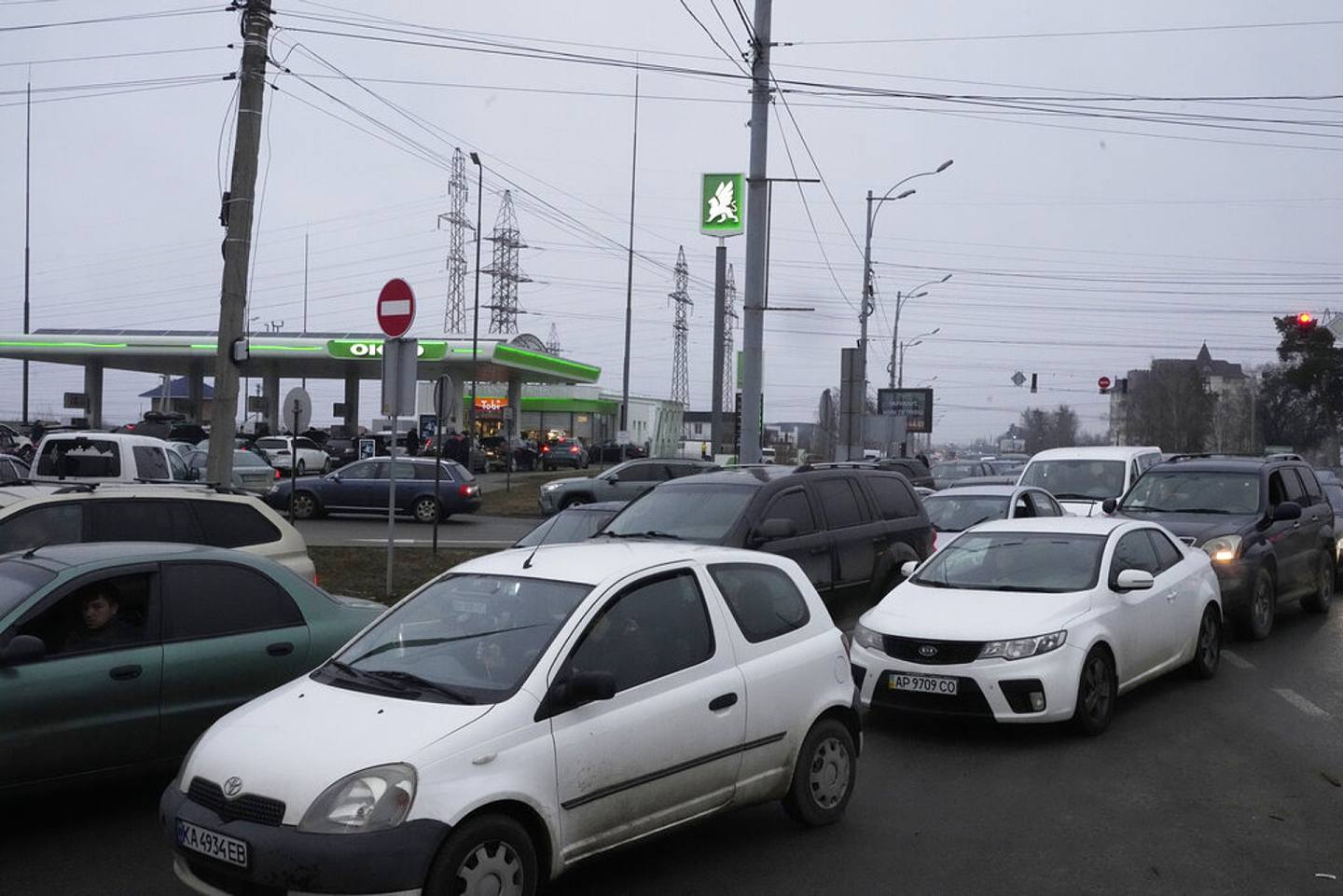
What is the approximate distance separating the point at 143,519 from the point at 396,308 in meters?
4.13

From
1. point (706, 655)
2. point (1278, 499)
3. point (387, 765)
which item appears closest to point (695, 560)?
point (706, 655)

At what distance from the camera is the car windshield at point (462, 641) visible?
5.33 m

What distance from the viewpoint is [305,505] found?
28469 mm

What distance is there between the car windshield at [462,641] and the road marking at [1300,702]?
661 cm

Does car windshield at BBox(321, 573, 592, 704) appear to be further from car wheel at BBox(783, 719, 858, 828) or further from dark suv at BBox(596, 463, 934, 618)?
dark suv at BBox(596, 463, 934, 618)

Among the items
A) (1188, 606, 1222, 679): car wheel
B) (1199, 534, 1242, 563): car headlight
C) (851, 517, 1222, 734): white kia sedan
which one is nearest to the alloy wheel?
(851, 517, 1222, 734): white kia sedan

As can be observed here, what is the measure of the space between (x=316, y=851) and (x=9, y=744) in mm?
2466

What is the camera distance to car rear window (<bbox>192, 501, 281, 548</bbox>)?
9.59 meters

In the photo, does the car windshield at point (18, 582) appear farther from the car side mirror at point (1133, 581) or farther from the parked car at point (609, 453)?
the parked car at point (609, 453)

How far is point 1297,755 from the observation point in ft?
26.8

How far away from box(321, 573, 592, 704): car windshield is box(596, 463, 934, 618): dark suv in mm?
5036

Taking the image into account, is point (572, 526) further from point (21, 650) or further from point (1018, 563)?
point (21, 650)

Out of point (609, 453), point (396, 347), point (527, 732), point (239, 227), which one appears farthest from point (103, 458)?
point (609, 453)

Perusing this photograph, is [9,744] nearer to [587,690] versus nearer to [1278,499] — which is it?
[587,690]
